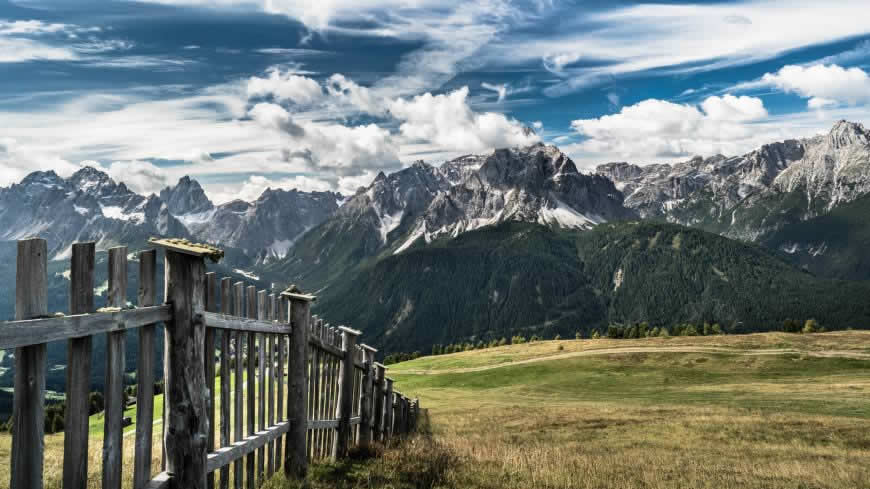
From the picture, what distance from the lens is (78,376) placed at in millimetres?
5266

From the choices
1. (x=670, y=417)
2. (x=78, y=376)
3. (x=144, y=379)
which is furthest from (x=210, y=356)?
(x=670, y=417)

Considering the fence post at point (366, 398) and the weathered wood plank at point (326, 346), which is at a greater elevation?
the weathered wood plank at point (326, 346)

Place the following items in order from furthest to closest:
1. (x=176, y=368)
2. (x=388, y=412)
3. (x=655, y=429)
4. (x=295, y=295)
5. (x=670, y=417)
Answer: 1. (x=670, y=417)
2. (x=655, y=429)
3. (x=388, y=412)
4. (x=295, y=295)
5. (x=176, y=368)

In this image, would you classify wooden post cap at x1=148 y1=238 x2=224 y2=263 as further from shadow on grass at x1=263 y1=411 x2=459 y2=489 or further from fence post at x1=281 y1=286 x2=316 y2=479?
shadow on grass at x1=263 y1=411 x2=459 y2=489

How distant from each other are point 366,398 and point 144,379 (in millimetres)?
10023

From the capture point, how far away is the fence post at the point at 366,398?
1579 centimetres

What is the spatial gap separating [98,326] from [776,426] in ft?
74.1

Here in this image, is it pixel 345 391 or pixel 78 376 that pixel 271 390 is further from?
pixel 78 376

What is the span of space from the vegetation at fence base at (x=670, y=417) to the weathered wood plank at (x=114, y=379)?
19.9 feet

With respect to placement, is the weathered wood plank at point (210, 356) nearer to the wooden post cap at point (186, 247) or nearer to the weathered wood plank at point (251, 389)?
the wooden post cap at point (186, 247)

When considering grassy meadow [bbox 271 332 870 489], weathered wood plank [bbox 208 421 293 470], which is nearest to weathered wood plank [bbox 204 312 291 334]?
weathered wood plank [bbox 208 421 293 470]

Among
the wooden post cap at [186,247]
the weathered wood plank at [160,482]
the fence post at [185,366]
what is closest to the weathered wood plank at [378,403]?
the fence post at [185,366]

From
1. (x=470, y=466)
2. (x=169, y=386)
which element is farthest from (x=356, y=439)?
(x=169, y=386)

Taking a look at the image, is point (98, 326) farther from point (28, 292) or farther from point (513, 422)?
point (513, 422)
